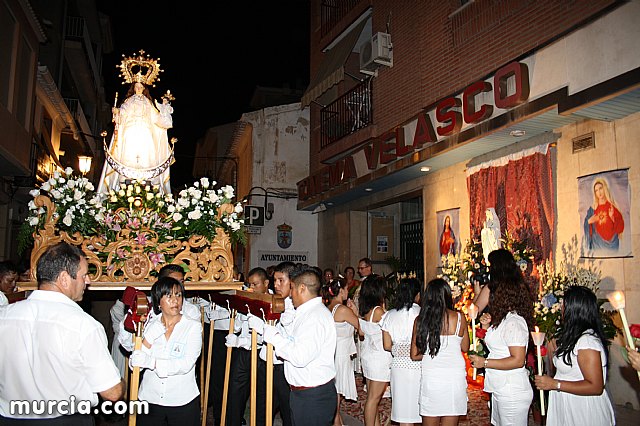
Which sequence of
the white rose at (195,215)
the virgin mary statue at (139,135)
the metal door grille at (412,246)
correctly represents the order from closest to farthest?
the white rose at (195,215) → the virgin mary statue at (139,135) → the metal door grille at (412,246)

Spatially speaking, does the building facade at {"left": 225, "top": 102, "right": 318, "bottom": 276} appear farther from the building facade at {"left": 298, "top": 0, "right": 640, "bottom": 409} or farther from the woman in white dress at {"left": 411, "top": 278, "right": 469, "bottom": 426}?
the woman in white dress at {"left": 411, "top": 278, "right": 469, "bottom": 426}

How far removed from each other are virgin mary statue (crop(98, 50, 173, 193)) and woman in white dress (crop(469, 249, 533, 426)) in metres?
4.49

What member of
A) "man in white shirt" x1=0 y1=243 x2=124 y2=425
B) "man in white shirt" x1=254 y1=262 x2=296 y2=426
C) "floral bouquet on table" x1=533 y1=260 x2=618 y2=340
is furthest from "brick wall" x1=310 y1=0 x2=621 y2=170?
"man in white shirt" x1=0 y1=243 x2=124 y2=425

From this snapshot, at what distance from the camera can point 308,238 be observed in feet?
66.8

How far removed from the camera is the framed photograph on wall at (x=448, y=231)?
1104 cm

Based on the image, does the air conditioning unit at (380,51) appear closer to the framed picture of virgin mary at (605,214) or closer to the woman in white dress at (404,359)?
the framed picture of virgin mary at (605,214)

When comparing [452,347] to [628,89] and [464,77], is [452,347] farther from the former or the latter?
[464,77]

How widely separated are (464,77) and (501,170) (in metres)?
2.40

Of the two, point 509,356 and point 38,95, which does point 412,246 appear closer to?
point 509,356

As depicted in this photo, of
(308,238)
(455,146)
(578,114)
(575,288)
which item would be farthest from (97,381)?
(308,238)

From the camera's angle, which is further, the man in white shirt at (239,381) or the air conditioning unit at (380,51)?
the air conditioning unit at (380,51)

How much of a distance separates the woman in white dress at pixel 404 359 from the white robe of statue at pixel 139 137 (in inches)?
138

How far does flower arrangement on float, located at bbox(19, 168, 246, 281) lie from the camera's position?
5.21 metres

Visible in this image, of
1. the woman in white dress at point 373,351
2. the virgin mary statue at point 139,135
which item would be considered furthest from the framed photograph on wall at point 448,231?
the virgin mary statue at point 139,135
